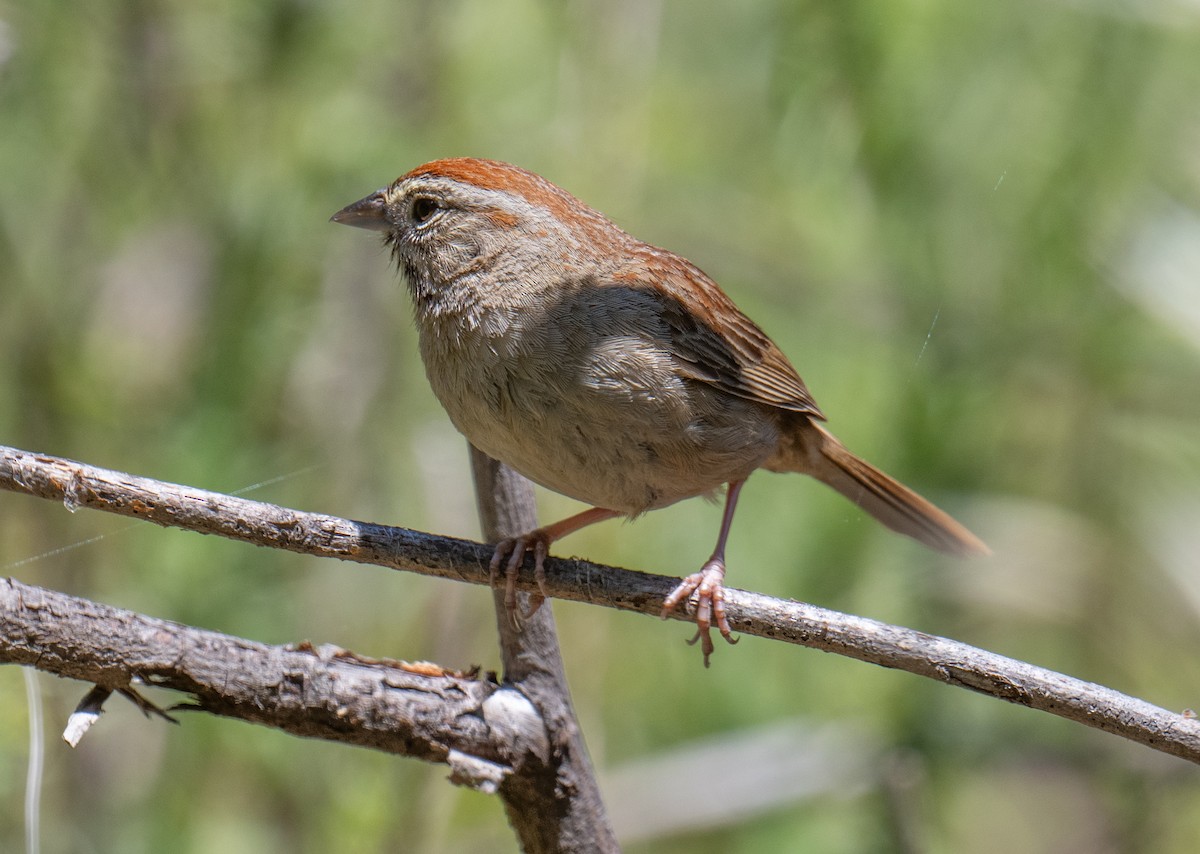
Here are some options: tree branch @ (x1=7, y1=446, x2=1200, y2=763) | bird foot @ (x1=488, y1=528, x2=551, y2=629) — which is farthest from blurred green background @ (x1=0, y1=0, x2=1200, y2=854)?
tree branch @ (x1=7, y1=446, x2=1200, y2=763)

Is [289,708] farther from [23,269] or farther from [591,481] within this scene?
[23,269]

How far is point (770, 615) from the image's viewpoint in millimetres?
2627

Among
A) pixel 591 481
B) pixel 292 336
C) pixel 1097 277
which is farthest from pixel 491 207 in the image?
pixel 1097 277

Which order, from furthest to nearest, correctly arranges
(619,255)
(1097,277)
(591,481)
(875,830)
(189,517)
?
(1097,277) → (875,830) → (619,255) → (591,481) → (189,517)

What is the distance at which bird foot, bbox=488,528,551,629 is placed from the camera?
2992 millimetres

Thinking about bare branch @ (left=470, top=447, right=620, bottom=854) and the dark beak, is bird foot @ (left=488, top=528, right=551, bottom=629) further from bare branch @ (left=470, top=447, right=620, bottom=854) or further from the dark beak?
the dark beak

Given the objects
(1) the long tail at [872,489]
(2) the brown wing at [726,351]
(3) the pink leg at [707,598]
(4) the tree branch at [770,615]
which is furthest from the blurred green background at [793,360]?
(4) the tree branch at [770,615]

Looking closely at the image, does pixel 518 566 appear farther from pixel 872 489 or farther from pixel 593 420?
pixel 872 489

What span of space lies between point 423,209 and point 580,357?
0.93m

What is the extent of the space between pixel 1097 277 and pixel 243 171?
3.78 m

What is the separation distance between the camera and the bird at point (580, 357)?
3.16 m

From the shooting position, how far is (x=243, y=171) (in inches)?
208

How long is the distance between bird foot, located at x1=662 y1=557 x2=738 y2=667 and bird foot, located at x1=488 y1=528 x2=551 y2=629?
339mm

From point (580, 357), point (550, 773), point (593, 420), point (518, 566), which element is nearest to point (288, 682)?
point (518, 566)
